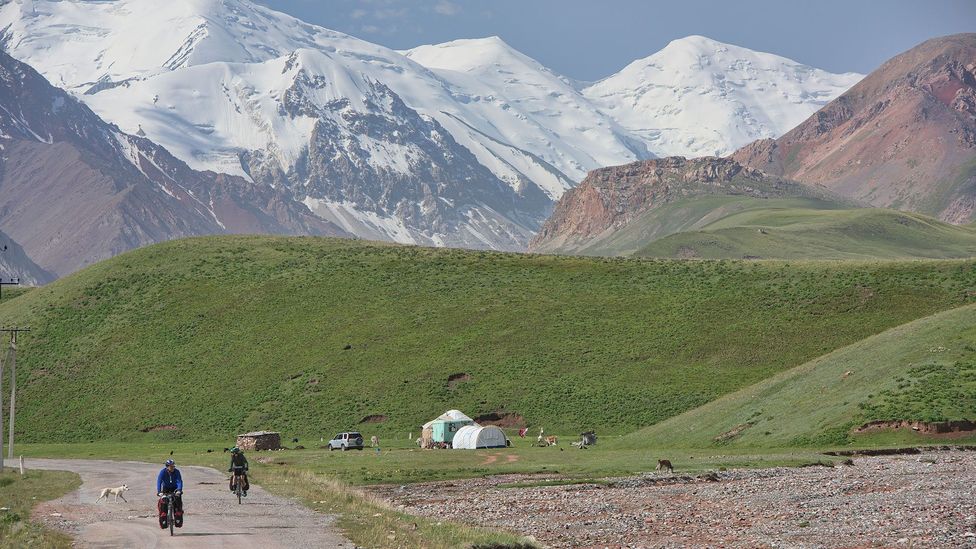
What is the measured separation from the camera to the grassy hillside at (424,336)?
114125 millimetres

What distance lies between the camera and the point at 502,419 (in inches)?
4286

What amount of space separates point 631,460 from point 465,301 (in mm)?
73576

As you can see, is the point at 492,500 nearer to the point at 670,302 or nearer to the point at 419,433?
the point at 419,433

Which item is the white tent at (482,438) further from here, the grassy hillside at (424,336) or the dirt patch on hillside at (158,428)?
the dirt patch on hillside at (158,428)

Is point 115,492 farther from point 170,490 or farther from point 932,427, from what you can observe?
point 932,427

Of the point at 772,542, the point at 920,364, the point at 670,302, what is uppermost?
the point at 670,302

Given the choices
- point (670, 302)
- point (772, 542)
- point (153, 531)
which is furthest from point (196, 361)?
point (772, 542)

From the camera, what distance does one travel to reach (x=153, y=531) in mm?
40906

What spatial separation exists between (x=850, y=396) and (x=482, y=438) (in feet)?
93.0

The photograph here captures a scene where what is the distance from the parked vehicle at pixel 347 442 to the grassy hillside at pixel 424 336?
10.0 meters

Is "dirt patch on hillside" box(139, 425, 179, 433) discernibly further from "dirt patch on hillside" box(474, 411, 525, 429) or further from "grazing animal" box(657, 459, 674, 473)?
"grazing animal" box(657, 459, 674, 473)

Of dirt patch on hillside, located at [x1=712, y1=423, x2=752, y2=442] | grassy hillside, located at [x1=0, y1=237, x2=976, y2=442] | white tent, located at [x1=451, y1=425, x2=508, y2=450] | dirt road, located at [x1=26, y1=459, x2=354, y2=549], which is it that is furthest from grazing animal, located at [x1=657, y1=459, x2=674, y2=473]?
grassy hillside, located at [x1=0, y1=237, x2=976, y2=442]

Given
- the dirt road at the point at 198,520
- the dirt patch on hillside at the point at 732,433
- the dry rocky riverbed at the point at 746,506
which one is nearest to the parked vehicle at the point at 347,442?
the dirt patch on hillside at the point at 732,433

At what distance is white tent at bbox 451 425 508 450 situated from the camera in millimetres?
93750
